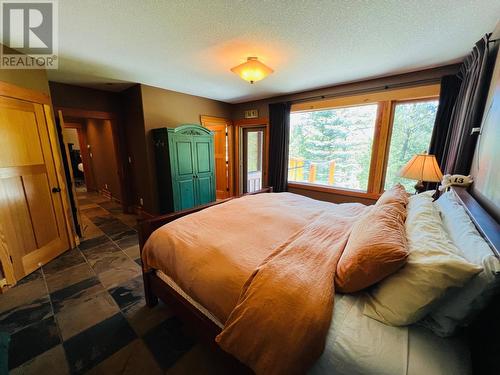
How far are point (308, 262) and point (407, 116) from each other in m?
2.98

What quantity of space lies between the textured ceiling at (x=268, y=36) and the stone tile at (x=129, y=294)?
243 cm

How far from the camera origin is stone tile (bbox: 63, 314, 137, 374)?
131 centimetres

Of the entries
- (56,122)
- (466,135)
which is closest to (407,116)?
(466,135)

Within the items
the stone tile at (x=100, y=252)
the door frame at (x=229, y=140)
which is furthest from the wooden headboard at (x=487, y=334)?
the door frame at (x=229, y=140)

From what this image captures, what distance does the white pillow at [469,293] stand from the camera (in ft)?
2.21

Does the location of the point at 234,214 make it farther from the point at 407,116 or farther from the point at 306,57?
the point at 407,116

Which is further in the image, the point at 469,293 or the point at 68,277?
the point at 68,277

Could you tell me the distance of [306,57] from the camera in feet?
7.22

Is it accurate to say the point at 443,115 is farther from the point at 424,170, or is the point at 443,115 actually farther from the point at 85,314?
the point at 85,314

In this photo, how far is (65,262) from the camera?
7.87 feet

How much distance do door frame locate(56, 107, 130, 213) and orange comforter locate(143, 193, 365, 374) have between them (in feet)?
10.0

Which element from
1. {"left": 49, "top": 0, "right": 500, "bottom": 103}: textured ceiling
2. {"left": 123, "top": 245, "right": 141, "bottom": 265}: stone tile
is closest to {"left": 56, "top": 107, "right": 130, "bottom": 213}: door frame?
{"left": 49, "top": 0, "right": 500, "bottom": 103}: textured ceiling

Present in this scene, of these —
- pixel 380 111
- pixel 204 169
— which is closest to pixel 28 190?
pixel 204 169

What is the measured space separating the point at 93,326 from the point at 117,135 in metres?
3.38
